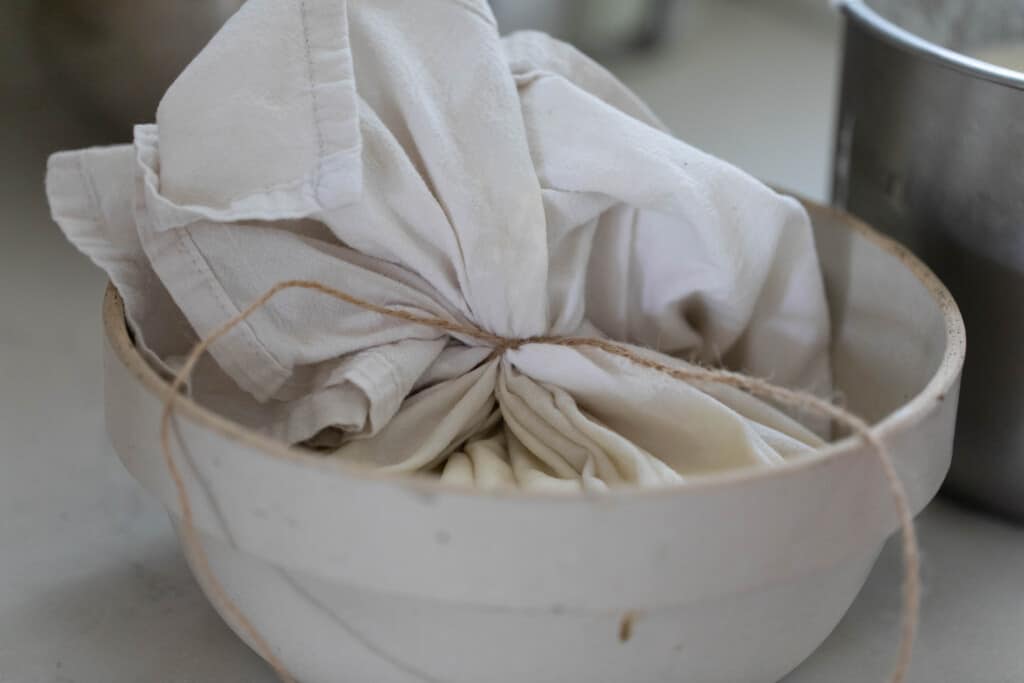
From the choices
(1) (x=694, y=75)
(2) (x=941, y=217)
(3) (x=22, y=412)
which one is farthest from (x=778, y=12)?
(3) (x=22, y=412)

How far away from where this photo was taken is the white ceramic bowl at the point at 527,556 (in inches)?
11.3

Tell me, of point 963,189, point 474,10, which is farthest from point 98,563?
point 963,189

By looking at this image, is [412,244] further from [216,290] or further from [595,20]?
[595,20]

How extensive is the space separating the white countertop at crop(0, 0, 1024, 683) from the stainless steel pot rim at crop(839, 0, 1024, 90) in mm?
170

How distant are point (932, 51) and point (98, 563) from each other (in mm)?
353

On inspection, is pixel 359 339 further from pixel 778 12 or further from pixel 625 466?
pixel 778 12

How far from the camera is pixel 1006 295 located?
1.41 ft

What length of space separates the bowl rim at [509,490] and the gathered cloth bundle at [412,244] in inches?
0.5

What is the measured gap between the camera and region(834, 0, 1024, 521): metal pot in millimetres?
422

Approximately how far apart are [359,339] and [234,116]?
0.08 metres

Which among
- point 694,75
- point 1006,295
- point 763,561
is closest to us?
point 763,561

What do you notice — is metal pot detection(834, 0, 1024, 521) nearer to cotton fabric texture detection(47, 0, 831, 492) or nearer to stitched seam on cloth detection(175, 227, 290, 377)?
cotton fabric texture detection(47, 0, 831, 492)

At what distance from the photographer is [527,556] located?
0.29 metres

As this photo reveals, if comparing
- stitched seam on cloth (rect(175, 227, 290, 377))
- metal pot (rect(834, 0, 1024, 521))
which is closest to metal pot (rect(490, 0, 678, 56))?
metal pot (rect(834, 0, 1024, 521))
